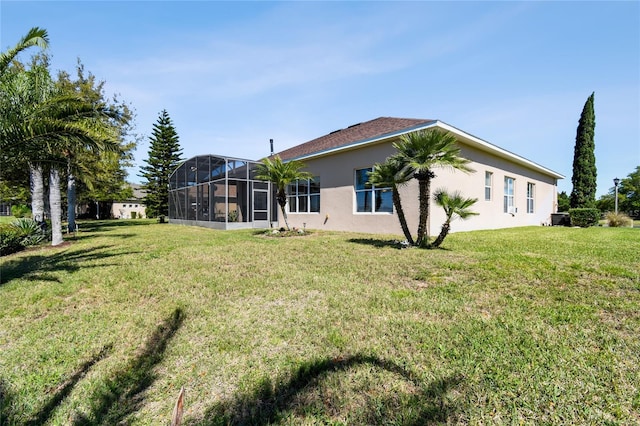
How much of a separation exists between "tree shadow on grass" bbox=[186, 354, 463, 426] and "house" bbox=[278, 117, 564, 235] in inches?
342

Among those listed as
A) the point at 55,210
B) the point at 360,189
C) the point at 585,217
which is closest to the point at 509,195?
the point at 585,217

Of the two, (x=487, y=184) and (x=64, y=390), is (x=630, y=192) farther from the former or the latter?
(x=64, y=390)

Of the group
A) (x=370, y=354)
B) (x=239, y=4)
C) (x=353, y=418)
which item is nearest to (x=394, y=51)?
(x=239, y=4)

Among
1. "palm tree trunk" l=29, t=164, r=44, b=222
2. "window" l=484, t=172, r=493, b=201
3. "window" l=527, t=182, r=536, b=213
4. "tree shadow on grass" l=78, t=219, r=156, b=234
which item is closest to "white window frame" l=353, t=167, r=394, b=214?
"window" l=484, t=172, r=493, b=201

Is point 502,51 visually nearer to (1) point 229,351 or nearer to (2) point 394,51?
(2) point 394,51

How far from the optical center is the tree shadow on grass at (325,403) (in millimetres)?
1989

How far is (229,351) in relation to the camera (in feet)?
9.61

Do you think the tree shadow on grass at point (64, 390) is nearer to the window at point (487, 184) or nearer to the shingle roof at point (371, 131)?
the shingle roof at point (371, 131)

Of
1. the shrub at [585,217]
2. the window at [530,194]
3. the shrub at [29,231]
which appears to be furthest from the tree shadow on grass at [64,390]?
the shrub at [585,217]

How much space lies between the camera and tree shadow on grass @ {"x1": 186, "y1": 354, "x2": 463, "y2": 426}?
1989mm

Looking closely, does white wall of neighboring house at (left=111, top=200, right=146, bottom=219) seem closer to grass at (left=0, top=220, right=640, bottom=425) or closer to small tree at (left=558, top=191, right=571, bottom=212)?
grass at (left=0, top=220, right=640, bottom=425)

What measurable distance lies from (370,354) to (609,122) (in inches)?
963

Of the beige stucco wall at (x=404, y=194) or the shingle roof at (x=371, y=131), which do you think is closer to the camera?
the beige stucco wall at (x=404, y=194)

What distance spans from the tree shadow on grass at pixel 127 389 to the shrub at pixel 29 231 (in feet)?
37.6
